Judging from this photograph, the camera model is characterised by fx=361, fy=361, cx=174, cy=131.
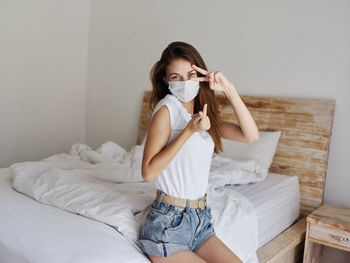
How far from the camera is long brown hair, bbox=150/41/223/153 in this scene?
4.59ft

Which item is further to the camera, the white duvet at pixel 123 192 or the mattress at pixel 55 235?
the white duvet at pixel 123 192

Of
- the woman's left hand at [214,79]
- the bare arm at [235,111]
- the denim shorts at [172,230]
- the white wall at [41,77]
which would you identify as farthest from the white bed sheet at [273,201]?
the white wall at [41,77]

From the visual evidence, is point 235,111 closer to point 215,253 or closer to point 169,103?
point 169,103

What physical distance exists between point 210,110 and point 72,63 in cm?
278

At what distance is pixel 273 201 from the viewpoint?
212 centimetres

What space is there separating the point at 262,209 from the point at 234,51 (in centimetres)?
143

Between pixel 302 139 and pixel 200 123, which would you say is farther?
pixel 302 139

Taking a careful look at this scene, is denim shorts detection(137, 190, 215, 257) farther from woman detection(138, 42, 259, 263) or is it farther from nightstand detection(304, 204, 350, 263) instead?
nightstand detection(304, 204, 350, 263)

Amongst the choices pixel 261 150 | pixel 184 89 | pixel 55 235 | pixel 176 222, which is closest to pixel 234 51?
pixel 261 150

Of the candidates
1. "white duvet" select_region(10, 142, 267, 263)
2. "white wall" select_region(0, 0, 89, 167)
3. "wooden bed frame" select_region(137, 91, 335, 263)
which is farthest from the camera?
"white wall" select_region(0, 0, 89, 167)

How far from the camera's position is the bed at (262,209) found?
1.30m

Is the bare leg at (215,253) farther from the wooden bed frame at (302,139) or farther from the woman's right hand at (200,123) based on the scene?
the wooden bed frame at (302,139)

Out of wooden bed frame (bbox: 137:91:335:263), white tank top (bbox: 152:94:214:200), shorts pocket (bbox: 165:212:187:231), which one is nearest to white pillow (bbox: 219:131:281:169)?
wooden bed frame (bbox: 137:91:335:263)

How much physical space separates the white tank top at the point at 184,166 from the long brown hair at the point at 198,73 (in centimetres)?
12
